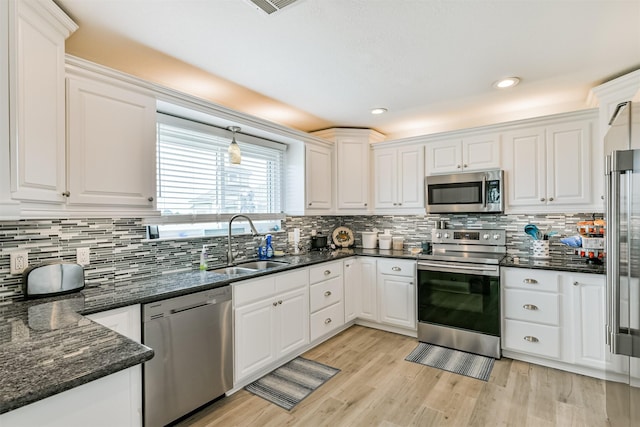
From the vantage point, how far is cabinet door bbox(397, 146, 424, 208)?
3.58 meters

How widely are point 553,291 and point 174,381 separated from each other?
2943 millimetres

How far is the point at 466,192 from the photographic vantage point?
10.7 ft

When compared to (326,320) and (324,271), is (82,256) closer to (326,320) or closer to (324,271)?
(324,271)

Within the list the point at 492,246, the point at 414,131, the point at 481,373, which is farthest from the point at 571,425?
the point at 414,131

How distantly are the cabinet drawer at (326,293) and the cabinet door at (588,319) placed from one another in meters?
2.02

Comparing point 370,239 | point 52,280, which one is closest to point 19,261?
point 52,280

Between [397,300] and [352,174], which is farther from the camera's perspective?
[352,174]

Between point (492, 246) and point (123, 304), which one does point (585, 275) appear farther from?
point (123, 304)

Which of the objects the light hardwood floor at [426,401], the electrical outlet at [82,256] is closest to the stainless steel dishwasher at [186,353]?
the light hardwood floor at [426,401]

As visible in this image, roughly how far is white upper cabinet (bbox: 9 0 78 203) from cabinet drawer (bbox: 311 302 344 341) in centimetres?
224

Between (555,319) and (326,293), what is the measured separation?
1991 millimetres

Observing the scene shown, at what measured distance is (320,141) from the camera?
3.69 m

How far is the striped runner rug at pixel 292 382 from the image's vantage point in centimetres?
226

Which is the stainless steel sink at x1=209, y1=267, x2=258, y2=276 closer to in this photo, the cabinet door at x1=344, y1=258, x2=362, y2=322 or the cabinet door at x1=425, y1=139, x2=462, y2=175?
the cabinet door at x1=344, y1=258, x2=362, y2=322
